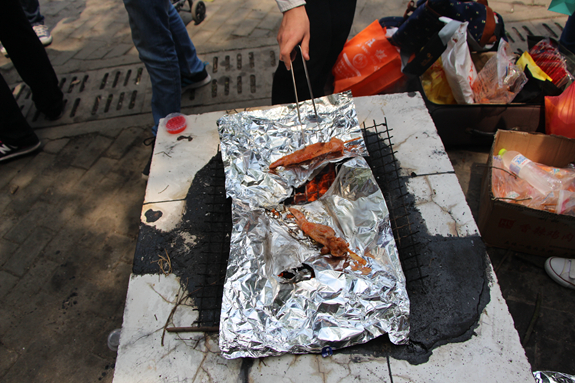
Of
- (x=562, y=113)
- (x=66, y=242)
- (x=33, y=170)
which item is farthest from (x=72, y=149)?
(x=562, y=113)

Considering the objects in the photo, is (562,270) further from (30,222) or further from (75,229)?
(30,222)

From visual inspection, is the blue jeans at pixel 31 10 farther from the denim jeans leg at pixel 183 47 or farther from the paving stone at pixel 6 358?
the paving stone at pixel 6 358

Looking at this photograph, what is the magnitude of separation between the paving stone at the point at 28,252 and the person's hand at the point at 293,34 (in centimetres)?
236

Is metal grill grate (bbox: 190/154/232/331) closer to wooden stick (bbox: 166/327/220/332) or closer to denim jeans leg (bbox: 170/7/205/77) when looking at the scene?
wooden stick (bbox: 166/327/220/332)

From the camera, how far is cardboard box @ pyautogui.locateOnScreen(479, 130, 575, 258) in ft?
6.48

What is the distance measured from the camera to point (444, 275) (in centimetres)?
159

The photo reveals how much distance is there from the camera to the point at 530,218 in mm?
1994

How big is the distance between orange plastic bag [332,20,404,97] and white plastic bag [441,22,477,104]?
41cm

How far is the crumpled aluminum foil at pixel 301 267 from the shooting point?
137cm

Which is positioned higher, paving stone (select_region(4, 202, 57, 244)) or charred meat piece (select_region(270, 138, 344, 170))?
charred meat piece (select_region(270, 138, 344, 170))

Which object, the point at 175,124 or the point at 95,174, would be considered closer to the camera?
the point at 175,124

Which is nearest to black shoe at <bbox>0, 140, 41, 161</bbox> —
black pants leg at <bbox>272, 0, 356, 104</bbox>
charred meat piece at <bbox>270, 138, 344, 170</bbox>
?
black pants leg at <bbox>272, 0, 356, 104</bbox>

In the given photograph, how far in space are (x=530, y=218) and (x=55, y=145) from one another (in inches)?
160

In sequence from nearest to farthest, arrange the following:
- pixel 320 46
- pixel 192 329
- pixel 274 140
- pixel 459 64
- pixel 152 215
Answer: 1. pixel 192 329
2. pixel 152 215
3. pixel 274 140
4. pixel 459 64
5. pixel 320 46
